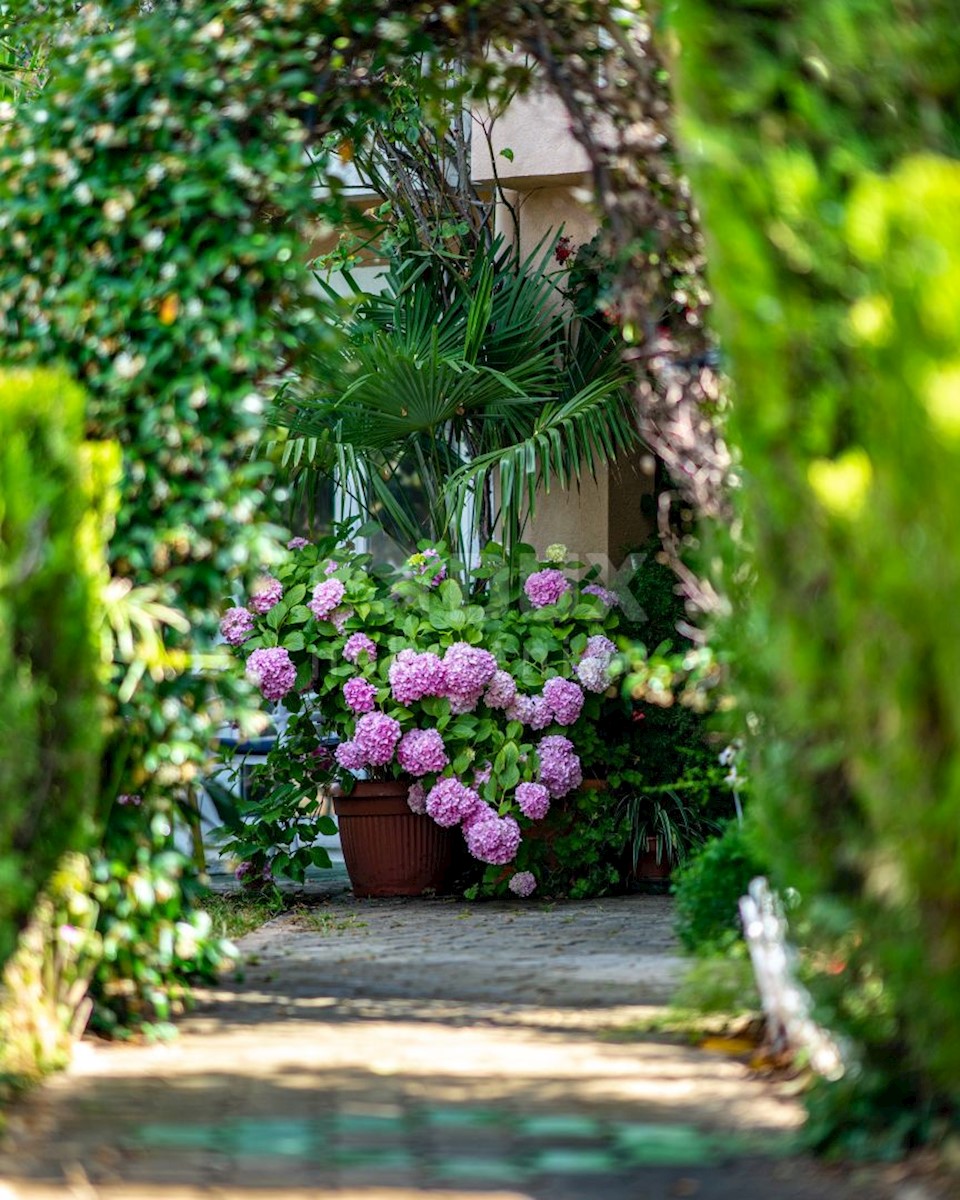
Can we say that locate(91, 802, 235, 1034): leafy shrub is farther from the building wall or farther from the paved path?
the building wall

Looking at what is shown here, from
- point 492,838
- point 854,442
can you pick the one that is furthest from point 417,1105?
point 492,838

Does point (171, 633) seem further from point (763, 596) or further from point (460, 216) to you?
point (460, 216)

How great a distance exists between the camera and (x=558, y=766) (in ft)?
22.8

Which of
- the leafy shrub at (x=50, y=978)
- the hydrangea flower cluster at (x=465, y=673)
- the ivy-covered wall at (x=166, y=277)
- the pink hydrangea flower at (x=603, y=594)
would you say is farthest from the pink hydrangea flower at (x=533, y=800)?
the leafy shrub at (x=50, y=978)

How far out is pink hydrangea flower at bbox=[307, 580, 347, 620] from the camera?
711 centimetres

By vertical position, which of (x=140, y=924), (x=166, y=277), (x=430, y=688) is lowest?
(x=140, y=924)

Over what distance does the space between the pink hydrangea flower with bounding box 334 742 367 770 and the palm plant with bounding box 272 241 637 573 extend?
3.58 ft

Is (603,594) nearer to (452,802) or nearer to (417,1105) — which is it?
(452,802)

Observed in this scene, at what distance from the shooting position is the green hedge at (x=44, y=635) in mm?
3377

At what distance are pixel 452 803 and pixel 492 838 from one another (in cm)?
23

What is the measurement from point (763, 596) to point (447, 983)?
227 centimetres

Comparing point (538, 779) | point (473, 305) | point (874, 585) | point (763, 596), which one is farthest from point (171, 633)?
point (473, 305)

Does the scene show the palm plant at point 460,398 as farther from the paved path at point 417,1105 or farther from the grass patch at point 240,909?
the paved path at point 417,1105

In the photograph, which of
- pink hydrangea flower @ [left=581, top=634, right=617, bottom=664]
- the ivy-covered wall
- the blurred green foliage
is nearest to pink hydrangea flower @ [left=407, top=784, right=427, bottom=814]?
pink hydrangea flower @ [left=581, top=634, right=617, bottom=664]
